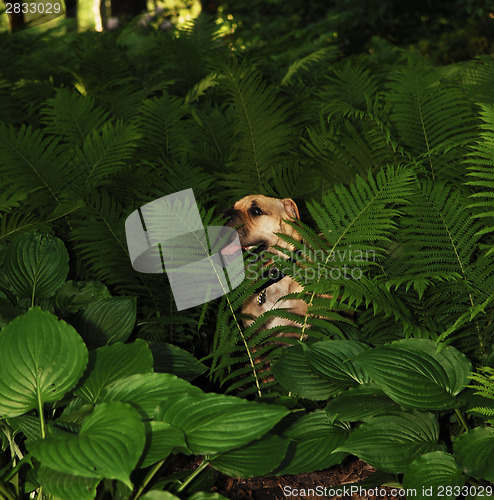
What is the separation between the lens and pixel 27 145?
10.1ft

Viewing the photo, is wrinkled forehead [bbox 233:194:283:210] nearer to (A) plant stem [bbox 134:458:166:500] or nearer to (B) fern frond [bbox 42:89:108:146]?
(A) plant stem [bbox 134:458:166:500]

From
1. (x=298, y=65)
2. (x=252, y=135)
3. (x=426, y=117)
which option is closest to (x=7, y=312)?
(x=252, y=135)

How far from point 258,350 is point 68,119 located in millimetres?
2101

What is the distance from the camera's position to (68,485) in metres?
1.67

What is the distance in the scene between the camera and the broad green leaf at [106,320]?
91.4 inches

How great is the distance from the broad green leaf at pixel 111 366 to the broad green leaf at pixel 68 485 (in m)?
0.32

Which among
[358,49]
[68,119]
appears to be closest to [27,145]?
[68,119]

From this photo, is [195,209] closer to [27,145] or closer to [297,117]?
[27,145]

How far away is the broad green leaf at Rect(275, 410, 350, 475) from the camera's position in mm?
1971

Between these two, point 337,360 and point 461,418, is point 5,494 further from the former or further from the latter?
point 461,418

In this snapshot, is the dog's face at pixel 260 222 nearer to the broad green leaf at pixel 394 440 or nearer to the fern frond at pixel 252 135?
the fern frond at pixel 252 135

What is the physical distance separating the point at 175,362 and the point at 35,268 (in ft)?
2.36

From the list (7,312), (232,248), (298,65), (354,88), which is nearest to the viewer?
(7,312)

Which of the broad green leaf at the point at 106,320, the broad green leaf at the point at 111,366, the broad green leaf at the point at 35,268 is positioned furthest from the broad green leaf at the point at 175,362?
the broad green leaf at the point at 35,268
